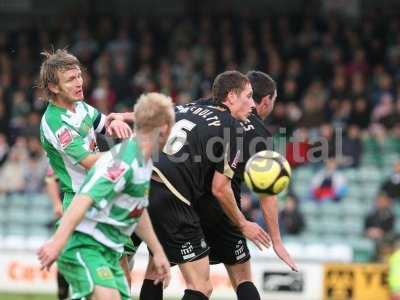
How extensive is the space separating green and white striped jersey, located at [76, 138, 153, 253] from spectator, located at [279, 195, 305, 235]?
8.78 m

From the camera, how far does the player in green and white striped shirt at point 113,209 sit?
6.14 meters

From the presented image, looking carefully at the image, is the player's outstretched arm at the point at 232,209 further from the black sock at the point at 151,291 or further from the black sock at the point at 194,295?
the black sock at the point at 151,291

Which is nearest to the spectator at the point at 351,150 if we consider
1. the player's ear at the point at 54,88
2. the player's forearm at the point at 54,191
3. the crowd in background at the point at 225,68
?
the crowd in background at the point at 225,68

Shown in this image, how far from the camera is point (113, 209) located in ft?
20.7

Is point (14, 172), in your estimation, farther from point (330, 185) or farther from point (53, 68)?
point (53, 68)

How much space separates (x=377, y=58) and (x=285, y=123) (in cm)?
291

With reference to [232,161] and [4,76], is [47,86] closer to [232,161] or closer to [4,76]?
[232,161]

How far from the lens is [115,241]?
6.42 m

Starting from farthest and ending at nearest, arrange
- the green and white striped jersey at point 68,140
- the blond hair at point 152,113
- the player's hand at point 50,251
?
the green and white striped jersey at point 68,140
the blond hair at point 152,113
the player's hand at point 50,251

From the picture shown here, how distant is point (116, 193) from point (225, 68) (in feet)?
42.5

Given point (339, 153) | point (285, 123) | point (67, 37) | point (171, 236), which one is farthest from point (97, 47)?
point (171, 236)

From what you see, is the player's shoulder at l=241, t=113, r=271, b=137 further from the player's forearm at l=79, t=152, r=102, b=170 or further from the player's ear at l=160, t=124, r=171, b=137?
the player's ear at l=160, t=124, r=171, b=137

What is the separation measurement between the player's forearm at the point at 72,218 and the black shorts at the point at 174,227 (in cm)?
178

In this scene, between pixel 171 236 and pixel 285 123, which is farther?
pixel 285 123
